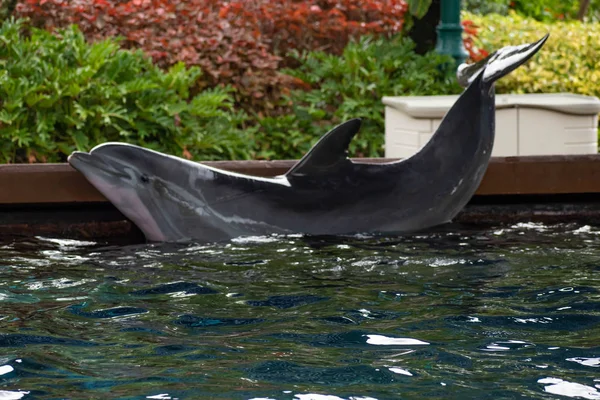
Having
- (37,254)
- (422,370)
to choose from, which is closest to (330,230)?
(37,254)

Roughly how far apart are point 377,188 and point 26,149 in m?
3.01

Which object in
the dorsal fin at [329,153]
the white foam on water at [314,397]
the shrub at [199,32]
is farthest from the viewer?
the shrub at [199,32]

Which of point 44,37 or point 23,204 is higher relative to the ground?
point 44,37

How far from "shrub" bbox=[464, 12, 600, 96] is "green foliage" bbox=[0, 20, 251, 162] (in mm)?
4411

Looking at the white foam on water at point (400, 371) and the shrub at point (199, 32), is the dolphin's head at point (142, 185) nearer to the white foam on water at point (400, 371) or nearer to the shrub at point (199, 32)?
the shrub at point (199, 32)

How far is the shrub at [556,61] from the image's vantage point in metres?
13.0

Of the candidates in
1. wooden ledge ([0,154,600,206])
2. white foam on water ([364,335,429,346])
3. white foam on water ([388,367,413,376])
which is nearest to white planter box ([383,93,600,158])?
wooden ledge ([0,154,600,206])

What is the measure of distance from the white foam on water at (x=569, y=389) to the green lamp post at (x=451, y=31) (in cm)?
829

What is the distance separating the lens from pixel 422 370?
4.36 metres

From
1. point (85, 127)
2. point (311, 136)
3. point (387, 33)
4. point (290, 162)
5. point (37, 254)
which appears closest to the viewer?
point (37, 254)

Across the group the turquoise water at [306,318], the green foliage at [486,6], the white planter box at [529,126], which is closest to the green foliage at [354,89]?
the white planter box at [529,126]

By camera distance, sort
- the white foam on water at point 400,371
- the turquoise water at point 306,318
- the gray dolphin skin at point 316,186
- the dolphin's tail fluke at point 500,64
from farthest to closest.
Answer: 1. the dolphin's tail fluke at point 500,64
2. the gray dolphin skin at point 316,186
3. the white foam on water at point 400,371
4. the turquoise water at point 306,318

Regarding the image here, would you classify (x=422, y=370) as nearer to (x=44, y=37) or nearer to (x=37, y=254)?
(x=37, y=254)

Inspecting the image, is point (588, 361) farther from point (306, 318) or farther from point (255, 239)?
point (255, 239)
